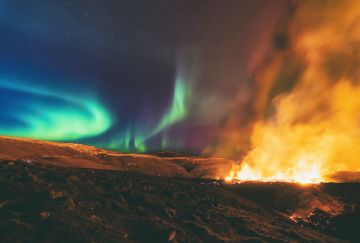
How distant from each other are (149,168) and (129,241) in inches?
2635

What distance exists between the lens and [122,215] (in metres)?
14.5

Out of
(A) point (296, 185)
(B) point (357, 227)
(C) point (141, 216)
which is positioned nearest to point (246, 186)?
(A) point (296, 185)

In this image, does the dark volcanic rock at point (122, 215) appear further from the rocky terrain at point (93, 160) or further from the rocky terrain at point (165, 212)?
the rocky terrain at point (93, 160)

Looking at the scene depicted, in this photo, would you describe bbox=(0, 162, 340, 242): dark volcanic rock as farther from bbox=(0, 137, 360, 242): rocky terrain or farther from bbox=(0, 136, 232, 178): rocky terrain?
bbox=(0, 136, 232, 178): rocky terrain

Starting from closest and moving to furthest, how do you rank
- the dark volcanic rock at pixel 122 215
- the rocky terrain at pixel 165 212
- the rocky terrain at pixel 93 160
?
the dark volcanic rock at pixel 122 215
the rocky terrain at pixel 165 212
the rocky terrain at pixel 93 160

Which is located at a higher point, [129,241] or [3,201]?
[3,201]

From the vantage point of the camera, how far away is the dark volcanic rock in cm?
1149

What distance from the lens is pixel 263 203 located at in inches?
965

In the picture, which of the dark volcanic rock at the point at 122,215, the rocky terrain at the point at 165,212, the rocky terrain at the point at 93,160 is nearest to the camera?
the dark volcanic rock at the point at 122,215

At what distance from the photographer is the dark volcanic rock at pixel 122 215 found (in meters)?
11.5

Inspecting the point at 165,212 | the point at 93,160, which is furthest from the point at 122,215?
the point at 93,160

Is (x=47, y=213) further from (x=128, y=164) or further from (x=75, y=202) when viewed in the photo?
(x=128, y=164)

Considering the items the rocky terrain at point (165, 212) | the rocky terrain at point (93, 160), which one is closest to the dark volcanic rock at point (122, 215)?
the rocky terrain at point (165, 212)

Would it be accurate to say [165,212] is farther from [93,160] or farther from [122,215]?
[93,160]
